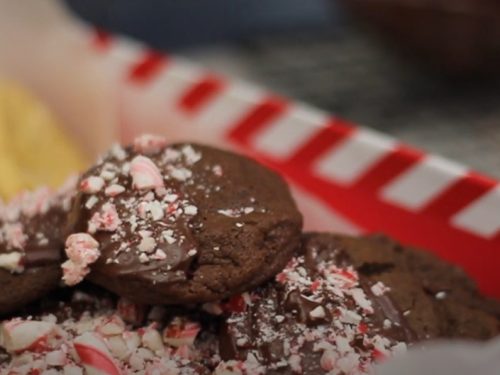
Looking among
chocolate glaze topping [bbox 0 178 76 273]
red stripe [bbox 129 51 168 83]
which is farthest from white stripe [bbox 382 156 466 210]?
red stripe [bbox 129 51 168 83]

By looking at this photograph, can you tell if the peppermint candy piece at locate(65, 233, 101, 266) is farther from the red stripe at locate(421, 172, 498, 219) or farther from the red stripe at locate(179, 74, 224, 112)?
the red stripe at locate(179, 74, 224, 112)

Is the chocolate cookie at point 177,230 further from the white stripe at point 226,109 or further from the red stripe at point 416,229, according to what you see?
the white stripe at point 226,109

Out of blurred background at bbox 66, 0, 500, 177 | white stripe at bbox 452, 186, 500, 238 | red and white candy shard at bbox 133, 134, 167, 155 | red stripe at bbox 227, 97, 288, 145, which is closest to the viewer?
red and white candy shard at bbox 133, 134, 167, 155

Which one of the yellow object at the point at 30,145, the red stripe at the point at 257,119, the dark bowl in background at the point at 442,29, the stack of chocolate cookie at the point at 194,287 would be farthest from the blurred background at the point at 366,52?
the yellow object at the point at 30,145

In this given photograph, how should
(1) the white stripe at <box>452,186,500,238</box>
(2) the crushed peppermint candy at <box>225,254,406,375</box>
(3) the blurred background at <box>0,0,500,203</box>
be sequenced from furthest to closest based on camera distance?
(3) the blurred background at <box>0,0,500,203</box> → (1) the white stripe at <box>452,186,500,238</box> → (2) the crushed peppermint candy at <box>225,254,406,375</box>

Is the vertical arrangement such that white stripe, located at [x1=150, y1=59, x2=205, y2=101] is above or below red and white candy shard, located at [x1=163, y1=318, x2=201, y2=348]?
below

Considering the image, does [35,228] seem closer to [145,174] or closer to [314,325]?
[145,174]

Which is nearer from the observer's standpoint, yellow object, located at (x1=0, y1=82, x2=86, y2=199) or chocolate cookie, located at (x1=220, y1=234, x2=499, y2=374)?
chocolate cookie, located at (x1=220, y1=234, x2=499, y2=374)

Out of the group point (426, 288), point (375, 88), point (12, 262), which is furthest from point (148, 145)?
point (375, 88)
